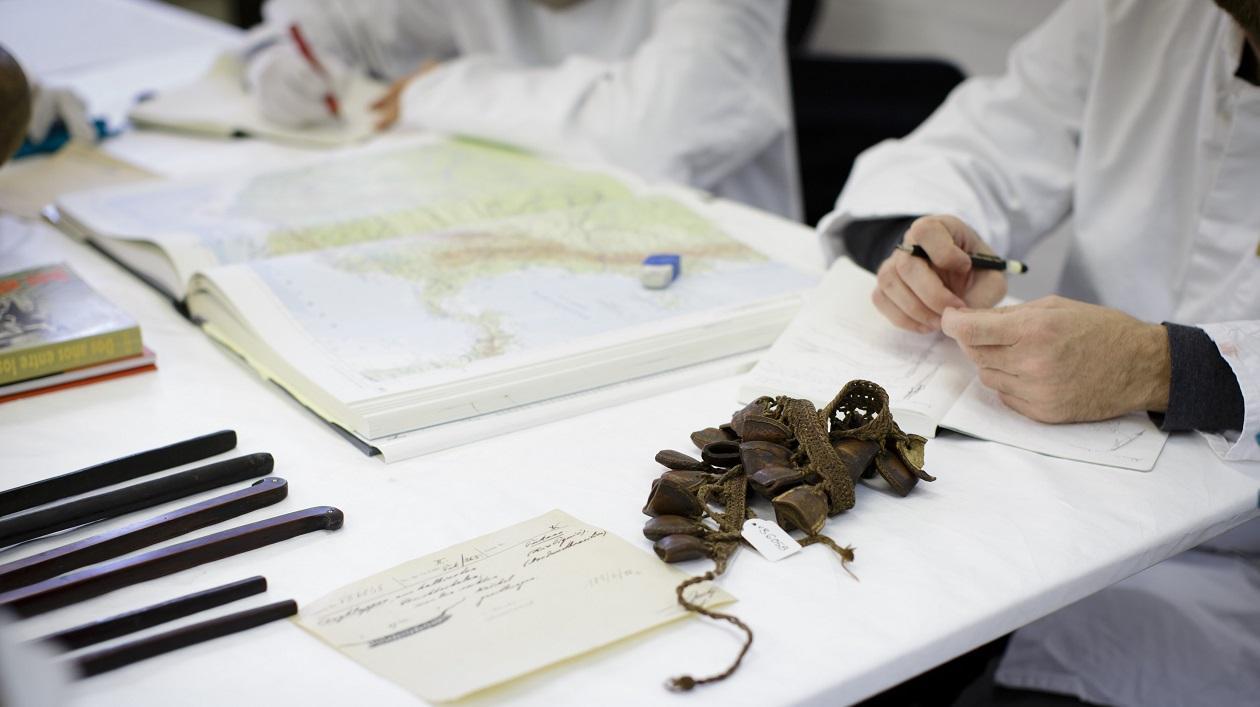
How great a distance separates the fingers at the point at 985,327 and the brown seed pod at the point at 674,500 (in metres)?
0.31

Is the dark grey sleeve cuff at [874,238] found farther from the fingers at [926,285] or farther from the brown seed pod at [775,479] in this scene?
the brown seed pod at [775,479]

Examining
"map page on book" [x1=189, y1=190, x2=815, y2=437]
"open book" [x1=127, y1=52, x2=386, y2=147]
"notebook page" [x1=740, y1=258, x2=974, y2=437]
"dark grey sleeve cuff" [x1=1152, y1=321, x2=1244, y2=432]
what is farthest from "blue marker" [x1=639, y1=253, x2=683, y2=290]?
"open book" [x1=127, y1=52, x2=386, y2=147]

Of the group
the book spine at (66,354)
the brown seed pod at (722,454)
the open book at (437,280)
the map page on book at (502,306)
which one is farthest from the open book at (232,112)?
the brown seed pod at (722,454)

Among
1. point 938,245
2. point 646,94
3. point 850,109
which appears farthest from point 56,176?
→ point 850,109

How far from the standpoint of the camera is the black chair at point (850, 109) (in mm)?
2428

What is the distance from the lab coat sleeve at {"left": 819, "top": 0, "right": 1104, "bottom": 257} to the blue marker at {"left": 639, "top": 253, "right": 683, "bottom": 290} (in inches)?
8.3

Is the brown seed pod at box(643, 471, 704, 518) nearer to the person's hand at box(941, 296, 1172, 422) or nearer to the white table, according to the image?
the white table

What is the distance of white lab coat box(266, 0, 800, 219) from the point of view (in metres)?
1.65

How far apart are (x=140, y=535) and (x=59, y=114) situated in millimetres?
1278

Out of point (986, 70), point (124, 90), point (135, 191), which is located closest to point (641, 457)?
point (135, 191)

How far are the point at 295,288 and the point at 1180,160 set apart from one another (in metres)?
0.99

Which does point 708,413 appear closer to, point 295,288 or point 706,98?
point 295,288

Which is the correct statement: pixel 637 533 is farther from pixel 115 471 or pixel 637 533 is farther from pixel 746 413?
pixel 115 471

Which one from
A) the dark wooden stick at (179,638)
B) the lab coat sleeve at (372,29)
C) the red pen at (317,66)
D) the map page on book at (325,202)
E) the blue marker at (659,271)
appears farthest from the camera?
the lab coat sleeve at (372,29)
